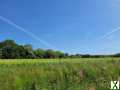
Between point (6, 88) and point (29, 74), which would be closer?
point (6, 88)

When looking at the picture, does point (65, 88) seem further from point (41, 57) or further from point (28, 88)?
point (41, 57)

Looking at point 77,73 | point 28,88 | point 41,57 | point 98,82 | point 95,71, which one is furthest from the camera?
point 41,57

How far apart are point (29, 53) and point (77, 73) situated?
713cm

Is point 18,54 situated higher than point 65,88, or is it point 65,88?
point 18,54

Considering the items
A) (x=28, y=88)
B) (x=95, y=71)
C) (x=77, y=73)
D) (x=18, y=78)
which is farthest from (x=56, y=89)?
(x=95, y=71)

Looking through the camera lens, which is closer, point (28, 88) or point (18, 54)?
point (28, 88)

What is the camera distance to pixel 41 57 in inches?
868

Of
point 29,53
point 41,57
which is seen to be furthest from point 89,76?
point 41,57

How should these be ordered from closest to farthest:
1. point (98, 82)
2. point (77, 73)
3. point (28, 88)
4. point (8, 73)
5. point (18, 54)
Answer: point (28, 88), point (98, 82), point (8, 73), point (77, 73), point (18, 54)

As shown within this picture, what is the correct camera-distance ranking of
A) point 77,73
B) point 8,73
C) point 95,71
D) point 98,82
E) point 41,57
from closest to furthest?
point 98,82 → point 8,73 → point 77,73 → point 95,71 → point 41,57

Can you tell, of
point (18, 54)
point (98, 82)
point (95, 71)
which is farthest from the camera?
point (18, 54)

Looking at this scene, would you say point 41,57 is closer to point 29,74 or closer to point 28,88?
point 29,74

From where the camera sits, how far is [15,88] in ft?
28.0

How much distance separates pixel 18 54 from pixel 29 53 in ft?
2.09
